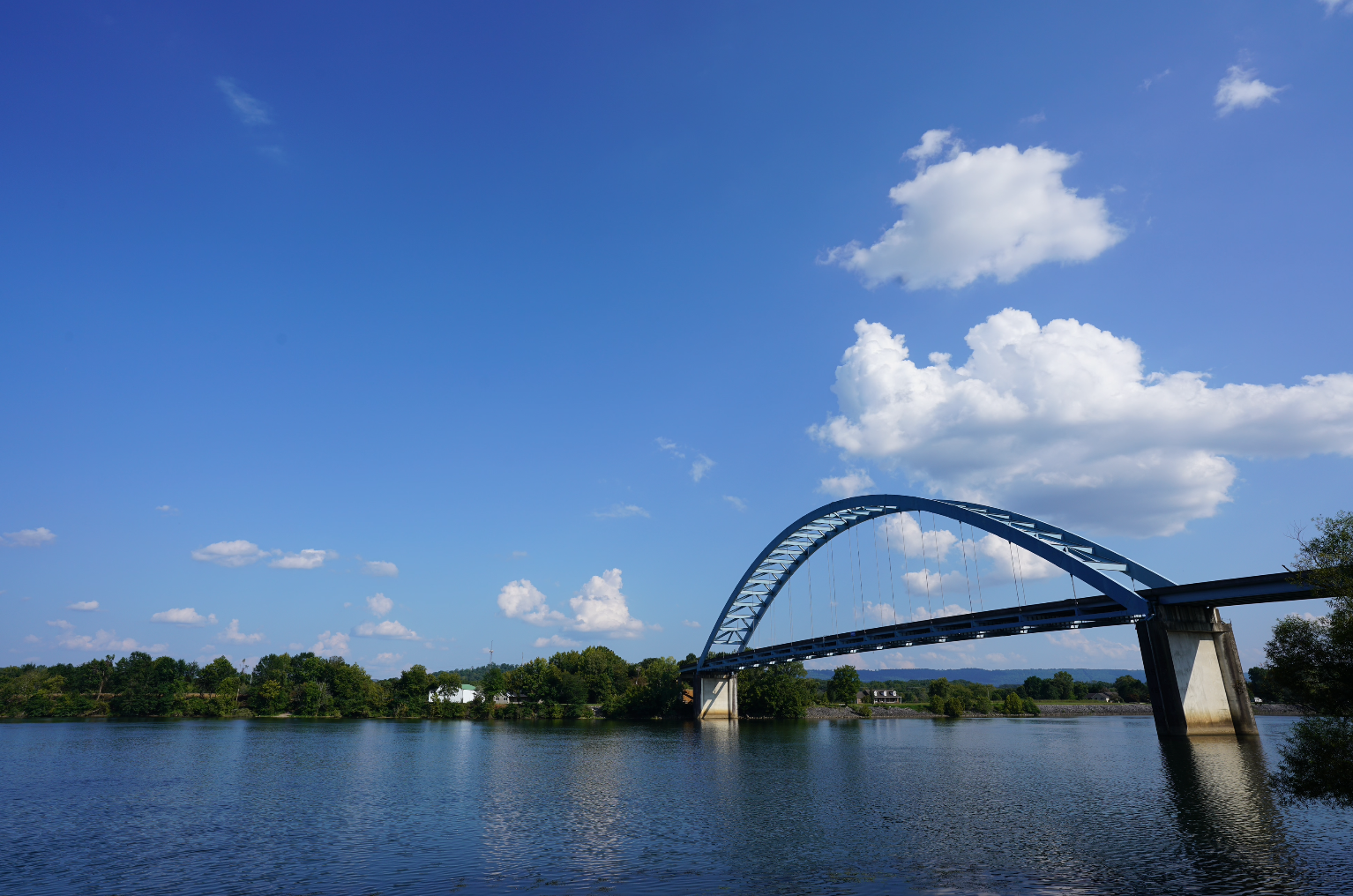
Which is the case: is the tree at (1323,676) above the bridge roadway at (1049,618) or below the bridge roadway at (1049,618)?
below

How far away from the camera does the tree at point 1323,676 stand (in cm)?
1427

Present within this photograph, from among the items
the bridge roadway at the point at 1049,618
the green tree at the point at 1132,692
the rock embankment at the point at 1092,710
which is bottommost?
the rock embankment at the point at 1092,710

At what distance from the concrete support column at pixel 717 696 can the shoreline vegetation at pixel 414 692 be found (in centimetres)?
448

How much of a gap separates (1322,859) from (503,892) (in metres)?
19.0

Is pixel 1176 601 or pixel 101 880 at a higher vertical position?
pixel 1176 601

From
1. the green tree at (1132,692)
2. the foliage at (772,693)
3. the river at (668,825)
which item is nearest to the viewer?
the river at (668,825)

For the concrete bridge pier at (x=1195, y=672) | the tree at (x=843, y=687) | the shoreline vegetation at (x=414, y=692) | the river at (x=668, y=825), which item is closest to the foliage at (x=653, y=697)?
the shoreline vegetation at (x=414, y=692)

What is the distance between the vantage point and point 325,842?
19672 millimetres

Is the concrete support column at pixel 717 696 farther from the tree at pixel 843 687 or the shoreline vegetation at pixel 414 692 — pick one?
the tree at pixel 843 687

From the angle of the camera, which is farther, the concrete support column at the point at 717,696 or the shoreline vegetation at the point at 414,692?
the shoreline vegetation at the point at 414,692

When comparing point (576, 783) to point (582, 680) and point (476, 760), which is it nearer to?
point (476, 760)

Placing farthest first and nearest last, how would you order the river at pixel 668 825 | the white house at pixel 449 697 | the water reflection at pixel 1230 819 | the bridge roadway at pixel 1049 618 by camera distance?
the white house at pixel 449 697 < the bridge roadway at pixel 1049 618 < the river at pixel 668 825 < the water reflection at pixel 1230 819

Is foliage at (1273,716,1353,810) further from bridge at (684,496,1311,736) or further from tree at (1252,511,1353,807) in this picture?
bridge at (684,496,1311,736)

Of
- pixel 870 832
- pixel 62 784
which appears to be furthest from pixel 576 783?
pixel 62 784
